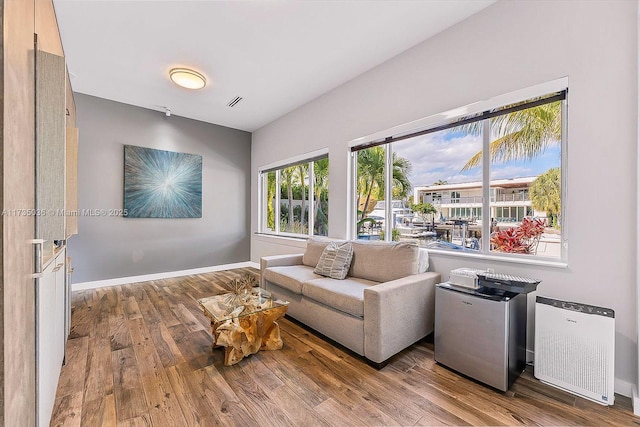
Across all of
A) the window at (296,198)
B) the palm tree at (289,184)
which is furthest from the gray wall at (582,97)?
the palm tree at (289,184)

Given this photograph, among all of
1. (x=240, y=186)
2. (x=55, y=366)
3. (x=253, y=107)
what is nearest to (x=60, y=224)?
(x=55, y=366)

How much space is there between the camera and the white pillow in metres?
2.52

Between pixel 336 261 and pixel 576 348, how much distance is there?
73.8 inches

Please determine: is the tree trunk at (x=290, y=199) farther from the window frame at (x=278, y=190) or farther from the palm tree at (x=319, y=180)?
the palm tree at (x=319, y=180)

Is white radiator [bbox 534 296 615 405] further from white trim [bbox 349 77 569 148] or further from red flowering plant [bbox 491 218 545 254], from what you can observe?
white trim [bbox 349 77 569 148]

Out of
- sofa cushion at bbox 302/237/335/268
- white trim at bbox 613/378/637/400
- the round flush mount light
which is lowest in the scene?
white trim at bbox 613/378/637/400

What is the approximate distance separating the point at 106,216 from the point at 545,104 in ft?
17.6

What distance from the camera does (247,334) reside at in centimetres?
213

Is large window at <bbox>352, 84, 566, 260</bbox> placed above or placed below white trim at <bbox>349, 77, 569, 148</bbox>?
below

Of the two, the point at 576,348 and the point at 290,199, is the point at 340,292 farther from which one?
the point at 290,199

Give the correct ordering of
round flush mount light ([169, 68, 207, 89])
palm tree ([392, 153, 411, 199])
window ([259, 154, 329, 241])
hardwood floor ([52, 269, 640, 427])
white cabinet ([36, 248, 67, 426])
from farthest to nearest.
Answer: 1. window ([259, 154, 329, 241])
2. round flush mount light ([169, 68, 207, 89])
3. palm tree ([392, 153, 411, 199])
4. hardwood floor ([52, 269, 640, 427])
5. white cabinet ([36, 248, 67, 426])

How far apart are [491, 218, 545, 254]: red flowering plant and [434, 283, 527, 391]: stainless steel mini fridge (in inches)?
17.6

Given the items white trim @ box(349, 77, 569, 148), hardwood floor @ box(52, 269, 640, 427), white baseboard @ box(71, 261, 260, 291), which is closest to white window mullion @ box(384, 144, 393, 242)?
white trim @ box(349, 77, 569, 148)

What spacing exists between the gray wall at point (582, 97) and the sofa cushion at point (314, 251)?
49.5 inches
